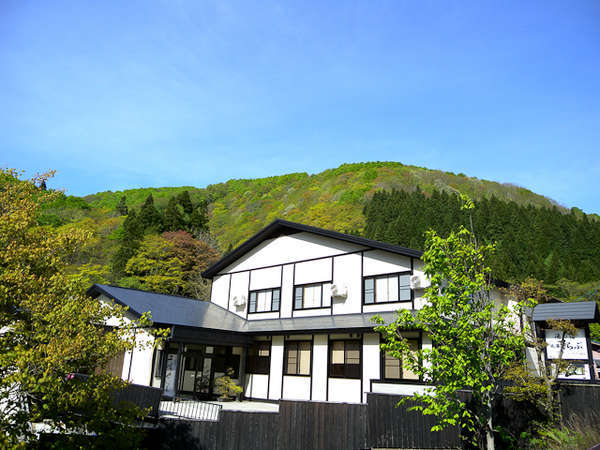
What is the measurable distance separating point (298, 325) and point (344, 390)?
142 inches

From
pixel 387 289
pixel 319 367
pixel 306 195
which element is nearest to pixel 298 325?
pixel 319 367

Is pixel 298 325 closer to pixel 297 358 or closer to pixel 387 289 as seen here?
pixel 297 358

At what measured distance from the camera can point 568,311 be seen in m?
20.6

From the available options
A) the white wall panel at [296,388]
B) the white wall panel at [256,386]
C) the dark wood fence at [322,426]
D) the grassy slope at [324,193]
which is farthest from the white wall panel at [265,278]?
the grassy slope at [324,193]

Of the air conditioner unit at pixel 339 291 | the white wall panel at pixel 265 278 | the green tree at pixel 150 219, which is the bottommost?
the air conditioner unit at pixel 339 291

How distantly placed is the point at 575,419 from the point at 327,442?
673 cm

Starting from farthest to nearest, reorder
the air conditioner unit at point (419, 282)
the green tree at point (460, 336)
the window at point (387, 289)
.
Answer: the window at point (387, 289) < the air conditioner unit at point (419, 282) < the green tree at point (460, 336)

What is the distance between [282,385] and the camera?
20.2m

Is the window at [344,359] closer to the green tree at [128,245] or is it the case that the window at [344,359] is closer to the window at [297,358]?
the window at [297,358]

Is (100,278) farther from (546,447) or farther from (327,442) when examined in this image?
(546,447)

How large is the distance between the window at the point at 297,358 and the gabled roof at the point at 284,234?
5240 mm

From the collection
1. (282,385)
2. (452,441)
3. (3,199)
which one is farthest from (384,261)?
(3,199)

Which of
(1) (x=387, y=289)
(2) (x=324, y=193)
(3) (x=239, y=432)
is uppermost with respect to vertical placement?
(2) (x=324, y=193)

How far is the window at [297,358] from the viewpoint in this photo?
1997cm
